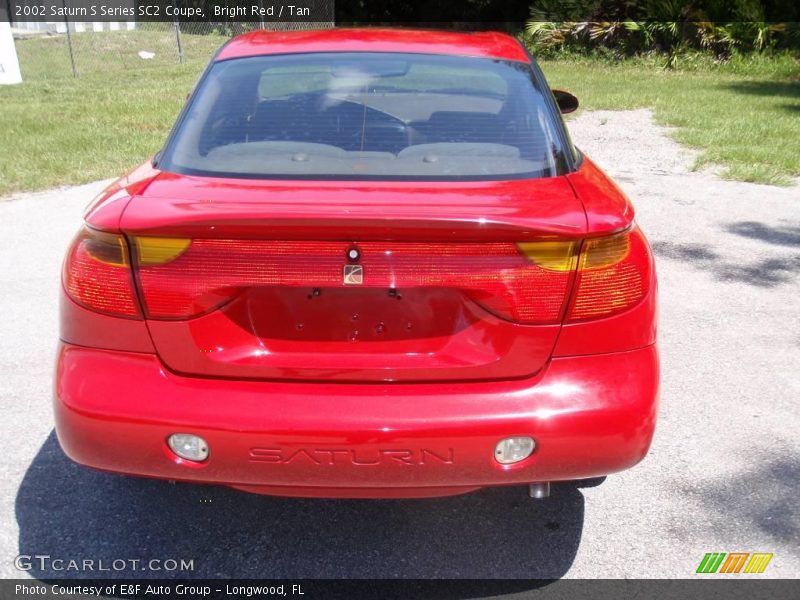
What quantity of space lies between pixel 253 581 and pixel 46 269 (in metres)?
3.75

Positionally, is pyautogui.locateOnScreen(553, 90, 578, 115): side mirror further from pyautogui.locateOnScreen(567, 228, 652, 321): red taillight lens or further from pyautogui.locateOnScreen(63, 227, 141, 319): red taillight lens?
pyautogui.locateOnScreen(63, 227, 141, 319): red taillight lens

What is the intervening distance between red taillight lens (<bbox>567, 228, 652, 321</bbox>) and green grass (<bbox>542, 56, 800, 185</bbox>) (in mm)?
6701

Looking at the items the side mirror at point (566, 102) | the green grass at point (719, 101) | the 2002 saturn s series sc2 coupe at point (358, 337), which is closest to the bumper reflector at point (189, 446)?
the 2002 saturn s series sc2 coupe at point (358, 337)

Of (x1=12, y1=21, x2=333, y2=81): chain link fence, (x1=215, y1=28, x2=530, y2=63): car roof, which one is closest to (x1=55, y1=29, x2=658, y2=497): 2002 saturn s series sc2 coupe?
(x1=215, y1=28, x2=530, y2=63): car roof

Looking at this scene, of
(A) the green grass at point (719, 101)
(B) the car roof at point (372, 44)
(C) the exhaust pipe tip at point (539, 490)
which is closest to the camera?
(C) the exhaust pipe tip at point (539, 490)

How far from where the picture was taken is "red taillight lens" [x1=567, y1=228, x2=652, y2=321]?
7.66ft

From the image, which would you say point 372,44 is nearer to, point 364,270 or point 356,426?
point 364,270

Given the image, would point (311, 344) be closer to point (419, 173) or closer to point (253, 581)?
point (419, 173)

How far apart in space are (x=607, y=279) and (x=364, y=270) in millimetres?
707

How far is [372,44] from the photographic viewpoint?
11.2ft

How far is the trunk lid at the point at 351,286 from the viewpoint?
7.32ft

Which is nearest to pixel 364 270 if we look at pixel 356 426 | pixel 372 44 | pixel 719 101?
pixel 356 426

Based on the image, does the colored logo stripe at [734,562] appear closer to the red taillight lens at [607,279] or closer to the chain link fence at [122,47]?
the red taillight lens at [607,279]

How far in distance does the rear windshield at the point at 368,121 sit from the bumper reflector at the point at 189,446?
2.71ft
